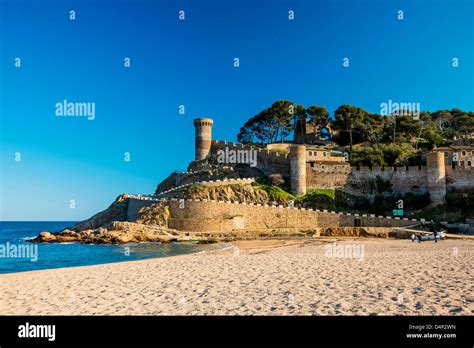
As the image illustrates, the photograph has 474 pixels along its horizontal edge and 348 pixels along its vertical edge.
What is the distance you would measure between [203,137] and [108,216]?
19.8 metres

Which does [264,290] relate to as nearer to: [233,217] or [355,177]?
[233,217]

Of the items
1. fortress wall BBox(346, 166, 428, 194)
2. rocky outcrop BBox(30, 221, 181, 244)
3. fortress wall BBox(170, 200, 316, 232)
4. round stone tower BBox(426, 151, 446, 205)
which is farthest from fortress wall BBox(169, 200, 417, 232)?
round stone tower BBox(426, 151, 446, 205)

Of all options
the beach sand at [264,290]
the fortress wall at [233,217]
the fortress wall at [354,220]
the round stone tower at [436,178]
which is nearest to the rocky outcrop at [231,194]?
the fortress wall at [233,217]

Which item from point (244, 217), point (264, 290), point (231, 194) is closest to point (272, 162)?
point (231, 194)

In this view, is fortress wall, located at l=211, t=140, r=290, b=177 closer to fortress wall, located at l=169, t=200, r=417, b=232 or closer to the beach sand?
fortress wall, located at l=169, t=200, r=417, b=232

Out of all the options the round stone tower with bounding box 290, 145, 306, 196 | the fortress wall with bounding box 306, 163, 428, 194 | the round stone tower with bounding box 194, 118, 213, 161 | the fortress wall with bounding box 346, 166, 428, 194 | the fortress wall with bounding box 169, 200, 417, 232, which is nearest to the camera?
the fortress wall with bounding box 169, 200, 417, 232

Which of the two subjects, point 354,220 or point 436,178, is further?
point 436,178

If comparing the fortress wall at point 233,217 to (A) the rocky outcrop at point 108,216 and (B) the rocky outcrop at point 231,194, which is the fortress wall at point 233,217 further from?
(A) the rocky outcrop at point 108,216

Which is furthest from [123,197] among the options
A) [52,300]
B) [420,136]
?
[420,136]

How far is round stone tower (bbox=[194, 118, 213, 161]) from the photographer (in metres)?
58.8

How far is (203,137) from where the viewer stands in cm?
5900

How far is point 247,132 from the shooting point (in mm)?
70375

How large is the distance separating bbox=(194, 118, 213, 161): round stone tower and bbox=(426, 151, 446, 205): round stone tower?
3229cm
